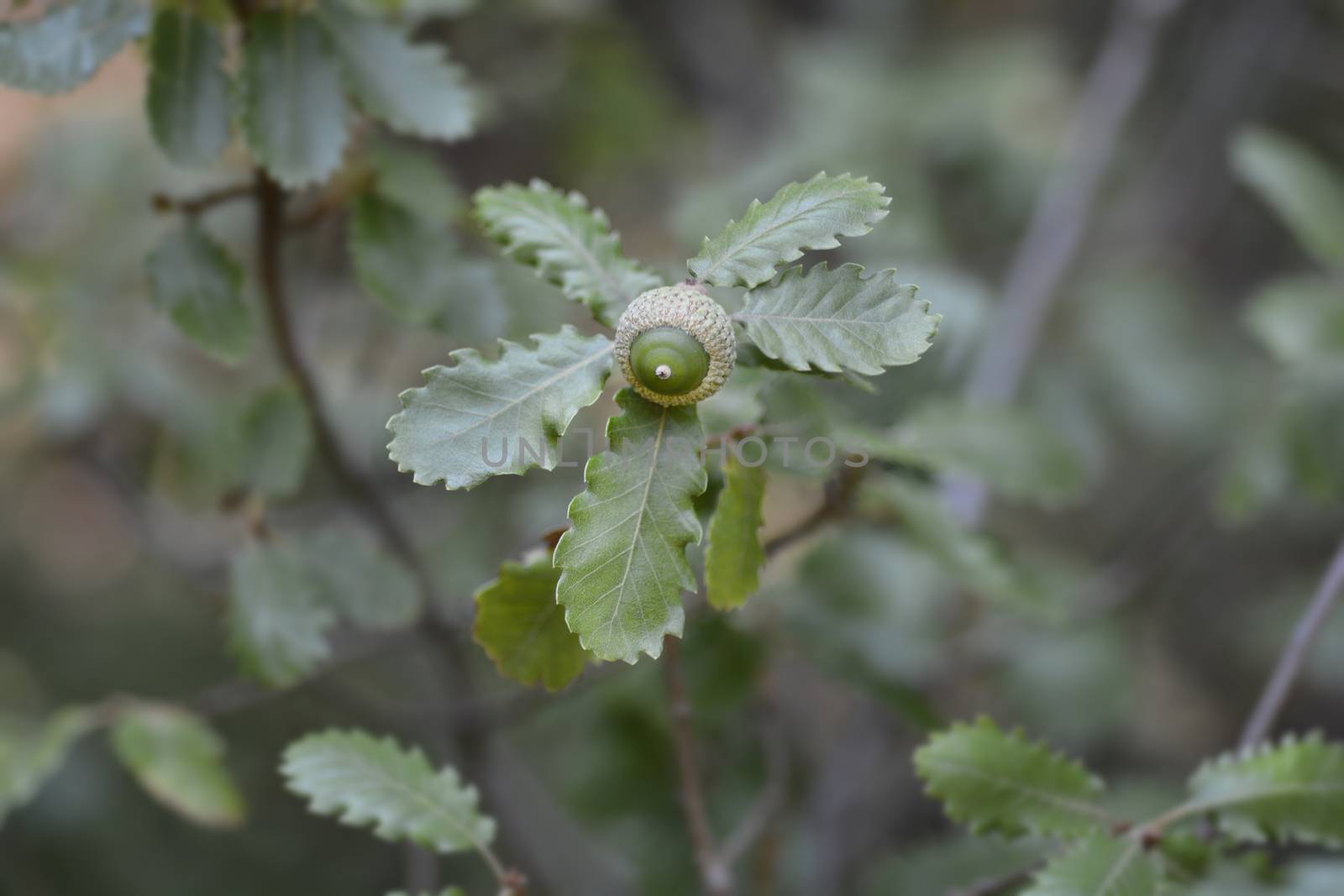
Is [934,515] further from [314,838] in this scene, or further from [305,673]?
[314,838]

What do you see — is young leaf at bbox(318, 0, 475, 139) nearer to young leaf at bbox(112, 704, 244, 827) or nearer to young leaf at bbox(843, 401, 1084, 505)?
young leaf at bbox(843, 401, 1084, 505)

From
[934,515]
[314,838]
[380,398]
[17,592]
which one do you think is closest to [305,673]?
[934,515]

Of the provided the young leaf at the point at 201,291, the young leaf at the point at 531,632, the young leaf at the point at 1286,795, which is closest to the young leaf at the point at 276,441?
the young leaf at the point at 201,291

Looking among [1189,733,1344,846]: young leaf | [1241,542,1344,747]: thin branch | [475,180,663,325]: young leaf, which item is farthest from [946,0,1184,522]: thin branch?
[475,180,663,325]: young leaf

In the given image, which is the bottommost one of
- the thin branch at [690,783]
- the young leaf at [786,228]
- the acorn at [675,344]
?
the thin branch at [690,783]

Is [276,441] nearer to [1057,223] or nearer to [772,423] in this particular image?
[772,423]

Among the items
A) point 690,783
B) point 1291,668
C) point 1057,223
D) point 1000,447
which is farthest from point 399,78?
point 1057,223

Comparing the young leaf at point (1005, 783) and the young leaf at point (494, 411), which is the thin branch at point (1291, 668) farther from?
the young leaf at point (494, 411)
